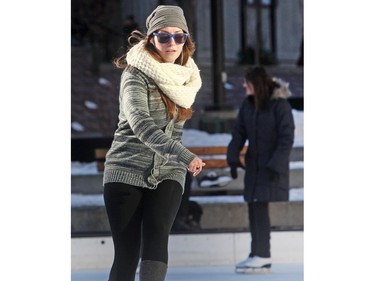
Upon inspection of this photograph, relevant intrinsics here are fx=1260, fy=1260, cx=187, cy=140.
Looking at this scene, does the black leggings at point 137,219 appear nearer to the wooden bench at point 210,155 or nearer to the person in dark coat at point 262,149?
the person in dark coat at point 262,149

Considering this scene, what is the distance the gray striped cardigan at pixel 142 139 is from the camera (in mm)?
4230

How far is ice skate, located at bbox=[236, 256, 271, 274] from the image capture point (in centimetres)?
780

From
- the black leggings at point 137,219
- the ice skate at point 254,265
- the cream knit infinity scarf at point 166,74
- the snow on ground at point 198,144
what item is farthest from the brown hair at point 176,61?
the snow on ground at point 198,144

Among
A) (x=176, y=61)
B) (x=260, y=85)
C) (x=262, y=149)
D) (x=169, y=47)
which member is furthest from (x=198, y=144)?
(x=169, y=47)

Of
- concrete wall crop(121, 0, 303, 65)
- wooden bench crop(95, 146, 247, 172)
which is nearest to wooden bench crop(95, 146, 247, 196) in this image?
wooden bench crop(95, 146, 247, 172)

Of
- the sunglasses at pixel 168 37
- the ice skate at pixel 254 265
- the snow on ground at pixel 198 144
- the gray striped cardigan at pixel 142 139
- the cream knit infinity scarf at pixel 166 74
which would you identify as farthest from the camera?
the snow on ground at pixel 198 144

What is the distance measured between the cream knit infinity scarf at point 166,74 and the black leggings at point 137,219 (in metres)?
0.31

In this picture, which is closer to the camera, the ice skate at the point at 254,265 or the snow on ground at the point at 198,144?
the ice skate at the point at 254,265

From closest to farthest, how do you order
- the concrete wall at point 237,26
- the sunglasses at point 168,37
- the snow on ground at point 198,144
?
the sunglasses at point 168,37 < the snow on ground at point 198,144 < the concrete wall at point 237,26

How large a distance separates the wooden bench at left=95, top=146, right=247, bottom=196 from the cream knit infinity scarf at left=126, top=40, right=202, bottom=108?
4168mm

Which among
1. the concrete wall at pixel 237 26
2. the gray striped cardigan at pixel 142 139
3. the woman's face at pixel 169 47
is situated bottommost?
the gray striped cardigan at pixel 142 139
